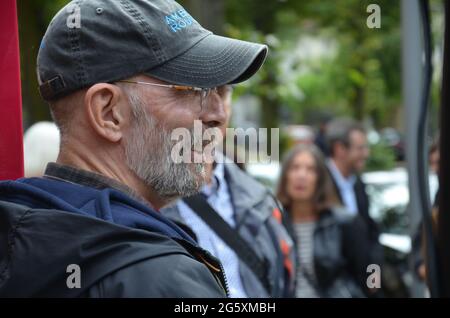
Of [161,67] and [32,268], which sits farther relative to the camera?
[161,67]

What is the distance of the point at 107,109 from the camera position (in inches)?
63.7

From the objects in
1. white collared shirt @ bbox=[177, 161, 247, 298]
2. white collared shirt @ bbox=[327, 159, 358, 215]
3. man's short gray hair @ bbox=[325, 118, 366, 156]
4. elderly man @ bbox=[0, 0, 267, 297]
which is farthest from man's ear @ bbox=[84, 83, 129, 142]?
man's short gray hair @ bbox=[325, 118, 366, 156]

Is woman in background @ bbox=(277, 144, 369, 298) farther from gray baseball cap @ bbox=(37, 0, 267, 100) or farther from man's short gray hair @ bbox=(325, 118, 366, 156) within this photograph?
gray baseball cap @ bbox=(37, 0, 267, 100)

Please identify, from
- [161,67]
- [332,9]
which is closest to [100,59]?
[161,67]

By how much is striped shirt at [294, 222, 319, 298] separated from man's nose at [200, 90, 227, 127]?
7.74 feet

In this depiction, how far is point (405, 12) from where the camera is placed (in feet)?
12.5

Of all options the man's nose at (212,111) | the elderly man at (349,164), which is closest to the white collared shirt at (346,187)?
the elderly man at (349,164)

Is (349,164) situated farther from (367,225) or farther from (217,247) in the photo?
(217,247)

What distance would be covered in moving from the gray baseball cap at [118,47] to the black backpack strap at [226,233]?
1.33m

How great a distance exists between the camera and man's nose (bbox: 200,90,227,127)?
5.71 ft

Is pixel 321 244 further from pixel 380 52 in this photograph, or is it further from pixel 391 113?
pixel 391 113

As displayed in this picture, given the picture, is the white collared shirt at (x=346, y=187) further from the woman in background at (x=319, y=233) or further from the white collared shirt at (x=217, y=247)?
the white collared shirt at (x=217, y=247)
